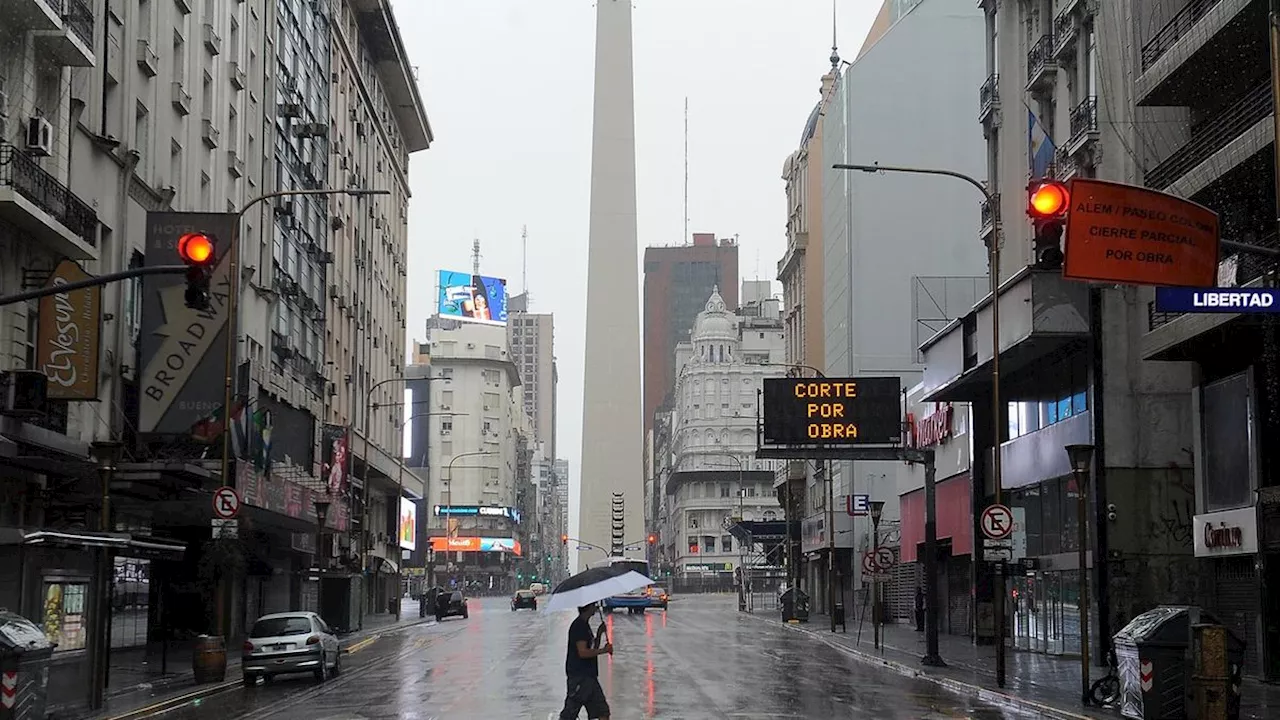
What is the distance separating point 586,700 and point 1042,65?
98.1ft

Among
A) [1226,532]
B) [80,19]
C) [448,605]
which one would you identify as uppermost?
[80,19]

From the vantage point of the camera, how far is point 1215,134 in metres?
32.1

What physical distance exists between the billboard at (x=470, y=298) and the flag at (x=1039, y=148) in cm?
13967

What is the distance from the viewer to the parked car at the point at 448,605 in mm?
80000

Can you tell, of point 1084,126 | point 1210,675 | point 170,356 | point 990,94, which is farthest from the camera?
point 990,94

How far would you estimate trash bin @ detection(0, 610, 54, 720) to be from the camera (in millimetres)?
19812

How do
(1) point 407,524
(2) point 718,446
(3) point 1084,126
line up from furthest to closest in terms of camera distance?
(2) point 718,446 → (1) point 407,524 → (3) point 1084,126

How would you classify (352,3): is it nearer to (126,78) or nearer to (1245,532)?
Answer: (126,78)

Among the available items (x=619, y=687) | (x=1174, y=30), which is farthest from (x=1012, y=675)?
(x=1174, y=30)

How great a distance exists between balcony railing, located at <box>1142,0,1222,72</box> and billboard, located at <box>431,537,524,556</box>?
145m

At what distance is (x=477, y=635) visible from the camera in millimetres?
58094

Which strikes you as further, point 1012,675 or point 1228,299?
point 1012,675

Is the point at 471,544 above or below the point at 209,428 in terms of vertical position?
below

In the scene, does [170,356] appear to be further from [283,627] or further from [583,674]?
[583,674]
